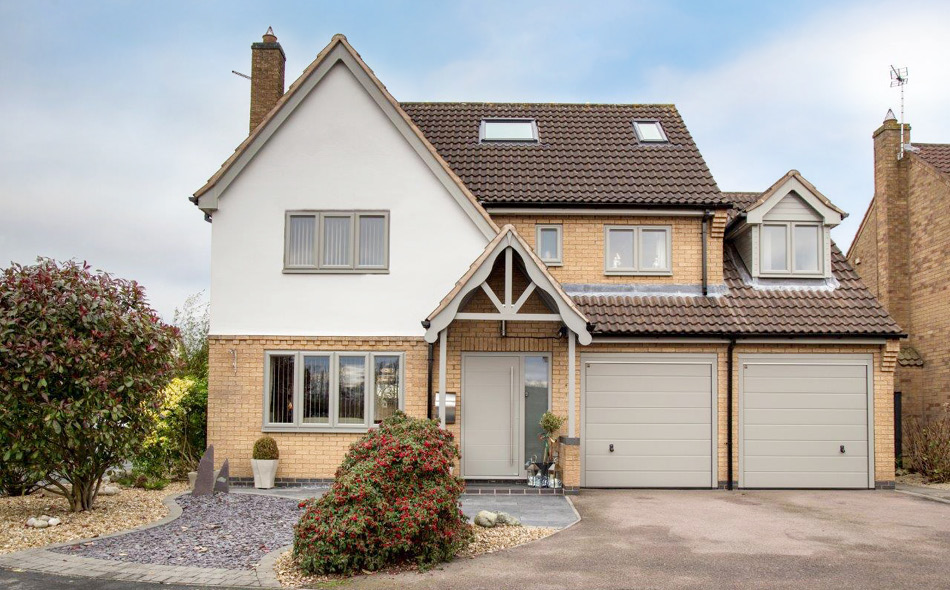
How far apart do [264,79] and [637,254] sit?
900 centimetres

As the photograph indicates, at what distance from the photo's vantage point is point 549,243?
16.7 meters

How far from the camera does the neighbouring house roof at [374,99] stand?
15.4 metres

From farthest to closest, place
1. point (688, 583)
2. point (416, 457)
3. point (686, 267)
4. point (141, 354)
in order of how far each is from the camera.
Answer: point (686, 267), point (141, 354), point (416, 457), point (688, 583)

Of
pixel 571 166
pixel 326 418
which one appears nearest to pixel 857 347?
pixel 571 166

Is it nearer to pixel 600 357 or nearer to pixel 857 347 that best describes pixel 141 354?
pixel 600 357

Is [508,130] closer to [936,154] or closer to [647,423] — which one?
[647,423]

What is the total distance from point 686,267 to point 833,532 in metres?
6.77

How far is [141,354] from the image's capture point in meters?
12.0

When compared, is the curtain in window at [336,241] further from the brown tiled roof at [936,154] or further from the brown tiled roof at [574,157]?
the brown tiled roof at [936,154]

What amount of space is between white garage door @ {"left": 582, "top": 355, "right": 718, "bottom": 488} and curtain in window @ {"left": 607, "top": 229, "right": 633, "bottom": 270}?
217cm

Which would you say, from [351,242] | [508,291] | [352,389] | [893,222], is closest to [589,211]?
[508,291]

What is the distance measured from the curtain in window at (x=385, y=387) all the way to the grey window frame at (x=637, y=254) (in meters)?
4.91

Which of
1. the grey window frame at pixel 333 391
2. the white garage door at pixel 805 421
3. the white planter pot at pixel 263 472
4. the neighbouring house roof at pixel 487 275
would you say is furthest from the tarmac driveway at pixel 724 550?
the white planter pot at pixel 263 472

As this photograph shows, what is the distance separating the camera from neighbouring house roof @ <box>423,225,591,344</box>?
13.8 metres
